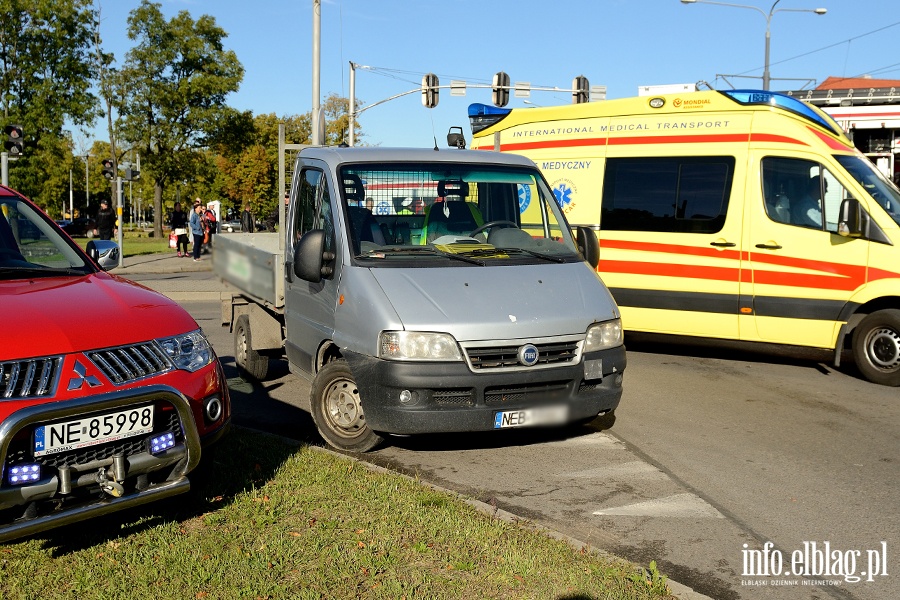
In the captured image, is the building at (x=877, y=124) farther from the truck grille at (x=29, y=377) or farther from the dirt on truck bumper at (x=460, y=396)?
the truck grille at (x=29, y=377)

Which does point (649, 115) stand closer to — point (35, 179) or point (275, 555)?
point (275, 555)

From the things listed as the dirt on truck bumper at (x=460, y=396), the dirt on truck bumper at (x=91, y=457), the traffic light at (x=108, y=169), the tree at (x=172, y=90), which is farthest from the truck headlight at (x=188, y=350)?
the tree at (x=172, y=90)

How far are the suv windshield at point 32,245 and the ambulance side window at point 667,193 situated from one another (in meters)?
6.69

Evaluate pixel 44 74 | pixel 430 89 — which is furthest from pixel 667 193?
pixel 44 74

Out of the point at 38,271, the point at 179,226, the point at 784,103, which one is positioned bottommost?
the point at 38,271

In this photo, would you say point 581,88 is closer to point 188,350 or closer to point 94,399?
point 188,350

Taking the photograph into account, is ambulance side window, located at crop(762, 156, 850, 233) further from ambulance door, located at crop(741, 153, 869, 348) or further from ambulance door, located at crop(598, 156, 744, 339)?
ambulance door, located at crop(598, 156, 744, 339)

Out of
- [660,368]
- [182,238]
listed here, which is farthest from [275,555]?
[182,238]

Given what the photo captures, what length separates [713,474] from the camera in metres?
6.15

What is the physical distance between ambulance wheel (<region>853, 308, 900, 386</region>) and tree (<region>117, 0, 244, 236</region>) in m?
44.0

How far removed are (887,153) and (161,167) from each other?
3875 cm

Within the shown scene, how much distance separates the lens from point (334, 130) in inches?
2035

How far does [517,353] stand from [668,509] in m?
1.29

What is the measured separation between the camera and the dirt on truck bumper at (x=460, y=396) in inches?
225
